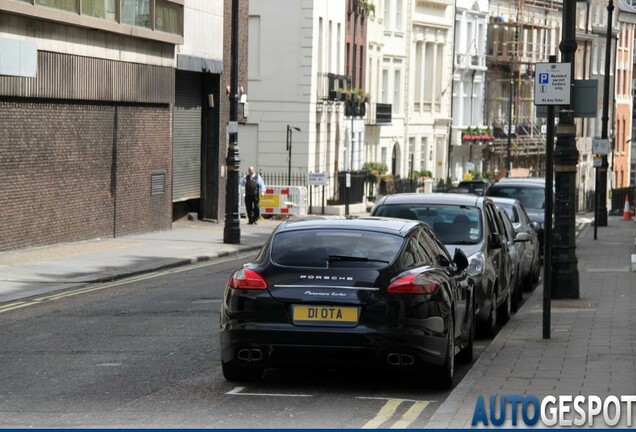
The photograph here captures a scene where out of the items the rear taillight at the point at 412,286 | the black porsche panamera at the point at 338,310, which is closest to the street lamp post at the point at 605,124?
the black porsche panamera at the point at 338,310

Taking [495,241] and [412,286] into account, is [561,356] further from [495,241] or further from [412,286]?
[495,241]

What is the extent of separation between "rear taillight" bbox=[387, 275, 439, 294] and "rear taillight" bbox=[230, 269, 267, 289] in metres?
1.02

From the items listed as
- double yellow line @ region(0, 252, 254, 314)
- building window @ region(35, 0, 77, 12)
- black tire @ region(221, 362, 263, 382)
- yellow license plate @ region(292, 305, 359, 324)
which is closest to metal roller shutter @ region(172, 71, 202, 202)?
building window @ region(35, 0, 77, 12)

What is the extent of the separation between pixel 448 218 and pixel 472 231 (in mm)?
319

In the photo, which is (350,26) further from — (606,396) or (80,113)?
(606,396)

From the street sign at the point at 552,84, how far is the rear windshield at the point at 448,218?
221 centimetres

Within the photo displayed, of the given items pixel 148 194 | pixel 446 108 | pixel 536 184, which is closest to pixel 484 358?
pixel 536 184

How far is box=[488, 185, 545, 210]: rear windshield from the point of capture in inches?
1258

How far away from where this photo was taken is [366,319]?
1196cm

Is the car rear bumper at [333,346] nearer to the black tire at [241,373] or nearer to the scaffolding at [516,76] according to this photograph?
the black tire at [241,373]

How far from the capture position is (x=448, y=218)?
1756 centimetres

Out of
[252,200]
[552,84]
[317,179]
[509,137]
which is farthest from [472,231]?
[509,137]

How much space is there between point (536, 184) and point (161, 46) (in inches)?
420

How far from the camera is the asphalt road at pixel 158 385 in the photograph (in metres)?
11.0
